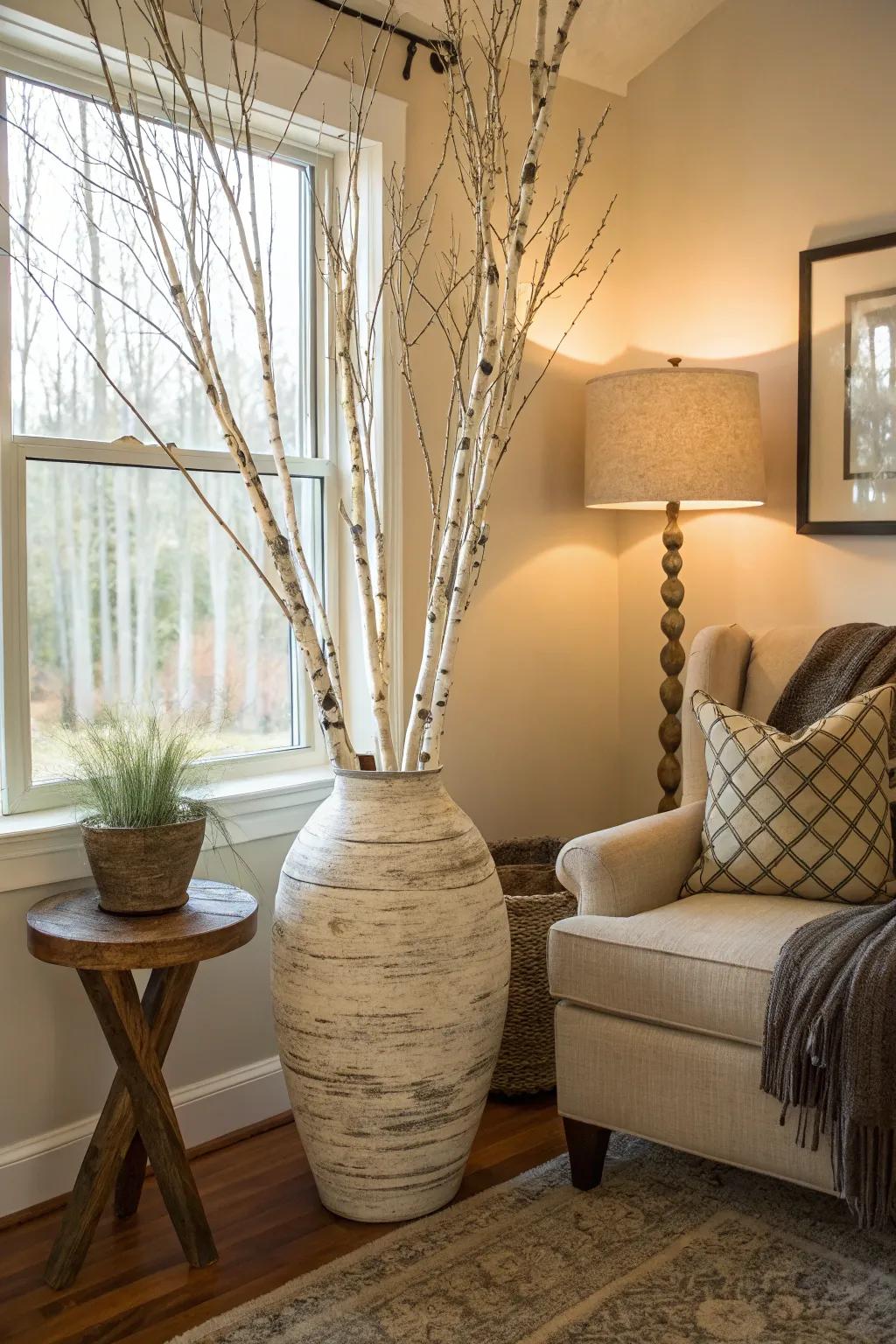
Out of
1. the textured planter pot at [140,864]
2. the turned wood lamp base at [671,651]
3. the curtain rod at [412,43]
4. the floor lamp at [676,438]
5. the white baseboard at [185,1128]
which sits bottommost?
the white baseboard at [185,1128]

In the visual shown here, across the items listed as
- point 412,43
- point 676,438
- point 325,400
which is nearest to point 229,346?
point 325,400

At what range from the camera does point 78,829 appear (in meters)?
2.25

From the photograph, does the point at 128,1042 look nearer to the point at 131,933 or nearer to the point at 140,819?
the point at 131,933

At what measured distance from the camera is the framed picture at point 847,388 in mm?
2885

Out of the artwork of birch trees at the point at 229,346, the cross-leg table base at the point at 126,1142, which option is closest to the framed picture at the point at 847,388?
the artwork of birch trees at the point at 229,346

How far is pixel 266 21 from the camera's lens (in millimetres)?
2492

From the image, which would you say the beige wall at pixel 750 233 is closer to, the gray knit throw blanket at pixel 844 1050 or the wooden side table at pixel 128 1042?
the gray knit throw blanket at pixel 844 1050

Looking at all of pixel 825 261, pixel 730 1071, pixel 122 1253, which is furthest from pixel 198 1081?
pixel 825 261

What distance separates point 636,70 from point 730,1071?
263 cm

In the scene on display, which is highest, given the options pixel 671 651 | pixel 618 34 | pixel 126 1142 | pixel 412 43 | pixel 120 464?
pixel 618 34

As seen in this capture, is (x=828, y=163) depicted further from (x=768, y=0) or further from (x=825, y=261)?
(x=768, y=0)

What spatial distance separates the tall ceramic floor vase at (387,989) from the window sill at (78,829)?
1.32 ft

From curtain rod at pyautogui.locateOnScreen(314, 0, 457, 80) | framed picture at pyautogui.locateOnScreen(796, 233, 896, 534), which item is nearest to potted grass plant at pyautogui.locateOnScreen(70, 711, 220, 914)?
curtain rod at pyautogui.locateOnScreen(314, 0, 457, 80)

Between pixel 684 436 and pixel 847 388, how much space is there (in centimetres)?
45
